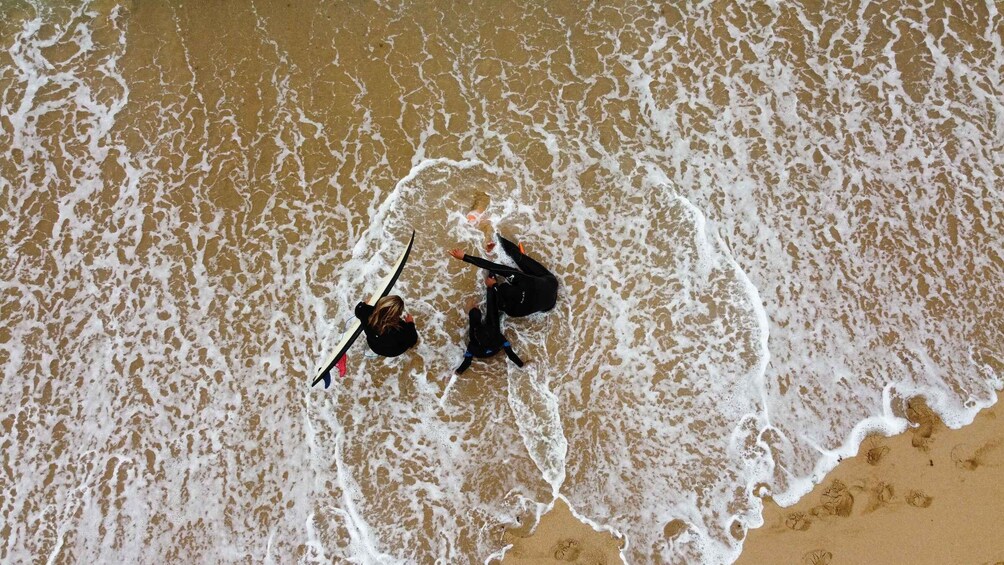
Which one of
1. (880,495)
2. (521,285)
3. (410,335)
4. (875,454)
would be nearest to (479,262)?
(521,285)

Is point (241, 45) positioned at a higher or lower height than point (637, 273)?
higher

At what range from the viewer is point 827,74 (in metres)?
7.36

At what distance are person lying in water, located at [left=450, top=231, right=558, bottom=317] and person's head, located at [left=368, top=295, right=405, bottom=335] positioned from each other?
2.90ft

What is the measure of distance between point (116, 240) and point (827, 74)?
31.9ft

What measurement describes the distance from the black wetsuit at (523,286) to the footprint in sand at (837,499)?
3668mm

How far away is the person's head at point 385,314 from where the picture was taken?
17.2 feet

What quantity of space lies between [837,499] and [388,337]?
5214mm

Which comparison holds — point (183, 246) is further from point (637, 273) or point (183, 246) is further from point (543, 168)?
point (637, 273)

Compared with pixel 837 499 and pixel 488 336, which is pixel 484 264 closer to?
pixel 488 336

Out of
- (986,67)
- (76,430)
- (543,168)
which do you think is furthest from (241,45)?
(986,67)

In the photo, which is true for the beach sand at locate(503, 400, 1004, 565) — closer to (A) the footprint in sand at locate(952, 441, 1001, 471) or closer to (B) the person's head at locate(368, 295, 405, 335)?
(A) the footprint in sand at locate(952, 441, 1001, 471)

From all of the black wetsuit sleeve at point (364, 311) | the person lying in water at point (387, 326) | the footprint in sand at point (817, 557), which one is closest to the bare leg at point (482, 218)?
the person lying in water at point (387, 326)

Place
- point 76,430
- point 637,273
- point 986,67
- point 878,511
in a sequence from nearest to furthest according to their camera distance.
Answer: point 878,511 < point 76,430 < point 637,273 < point 986,67

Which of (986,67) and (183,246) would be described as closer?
(183,246)
